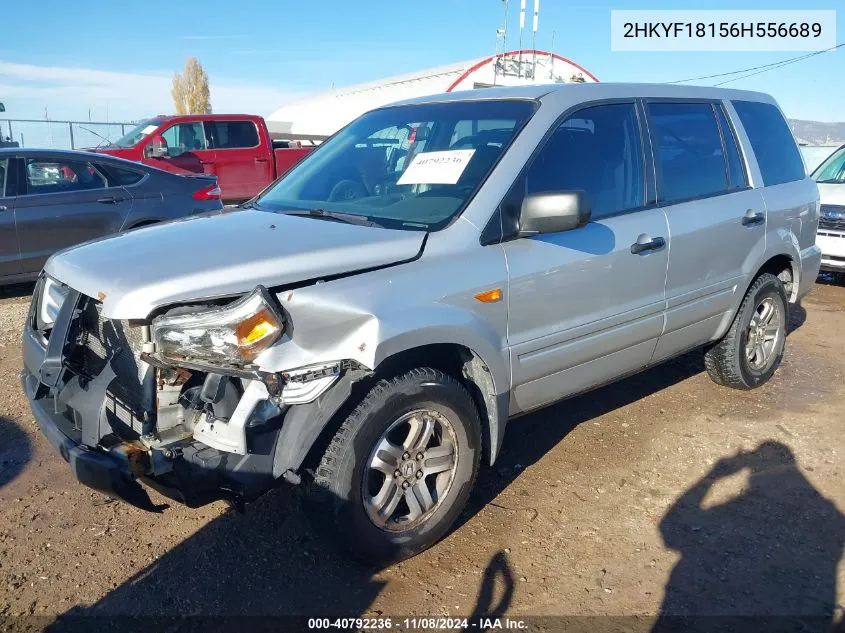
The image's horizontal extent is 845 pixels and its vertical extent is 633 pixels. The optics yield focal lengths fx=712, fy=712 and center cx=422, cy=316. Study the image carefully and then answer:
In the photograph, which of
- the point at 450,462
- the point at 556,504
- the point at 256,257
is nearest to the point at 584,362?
the point at 556,504

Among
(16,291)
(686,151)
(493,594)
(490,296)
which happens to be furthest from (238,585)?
(16,291)

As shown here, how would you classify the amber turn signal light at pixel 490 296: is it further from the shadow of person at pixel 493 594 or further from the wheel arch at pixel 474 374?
the shadow of person at pixel 493 594

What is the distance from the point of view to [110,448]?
2557mm

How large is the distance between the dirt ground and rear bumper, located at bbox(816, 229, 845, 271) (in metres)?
4.75

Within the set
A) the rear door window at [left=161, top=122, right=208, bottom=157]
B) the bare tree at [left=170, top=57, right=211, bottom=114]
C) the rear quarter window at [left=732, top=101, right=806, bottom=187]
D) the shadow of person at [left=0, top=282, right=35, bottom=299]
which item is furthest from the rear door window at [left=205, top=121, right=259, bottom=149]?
the bare tree at [left=170, top=57, right=211, bottom=114]

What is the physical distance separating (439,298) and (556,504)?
53.0 inches

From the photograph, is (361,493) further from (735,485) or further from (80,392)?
(735,485)

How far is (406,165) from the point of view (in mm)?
3592

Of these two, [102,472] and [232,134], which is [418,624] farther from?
[232,134]

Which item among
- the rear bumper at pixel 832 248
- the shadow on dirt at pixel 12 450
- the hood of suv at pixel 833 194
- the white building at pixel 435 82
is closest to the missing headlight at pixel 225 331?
the shadow on dirt at pixel 12 450

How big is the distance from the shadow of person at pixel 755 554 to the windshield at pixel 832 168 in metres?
6.91

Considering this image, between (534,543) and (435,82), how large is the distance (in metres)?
22.3

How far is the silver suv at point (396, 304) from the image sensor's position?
2.52 m

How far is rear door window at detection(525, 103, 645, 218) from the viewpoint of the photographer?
3.38 m
